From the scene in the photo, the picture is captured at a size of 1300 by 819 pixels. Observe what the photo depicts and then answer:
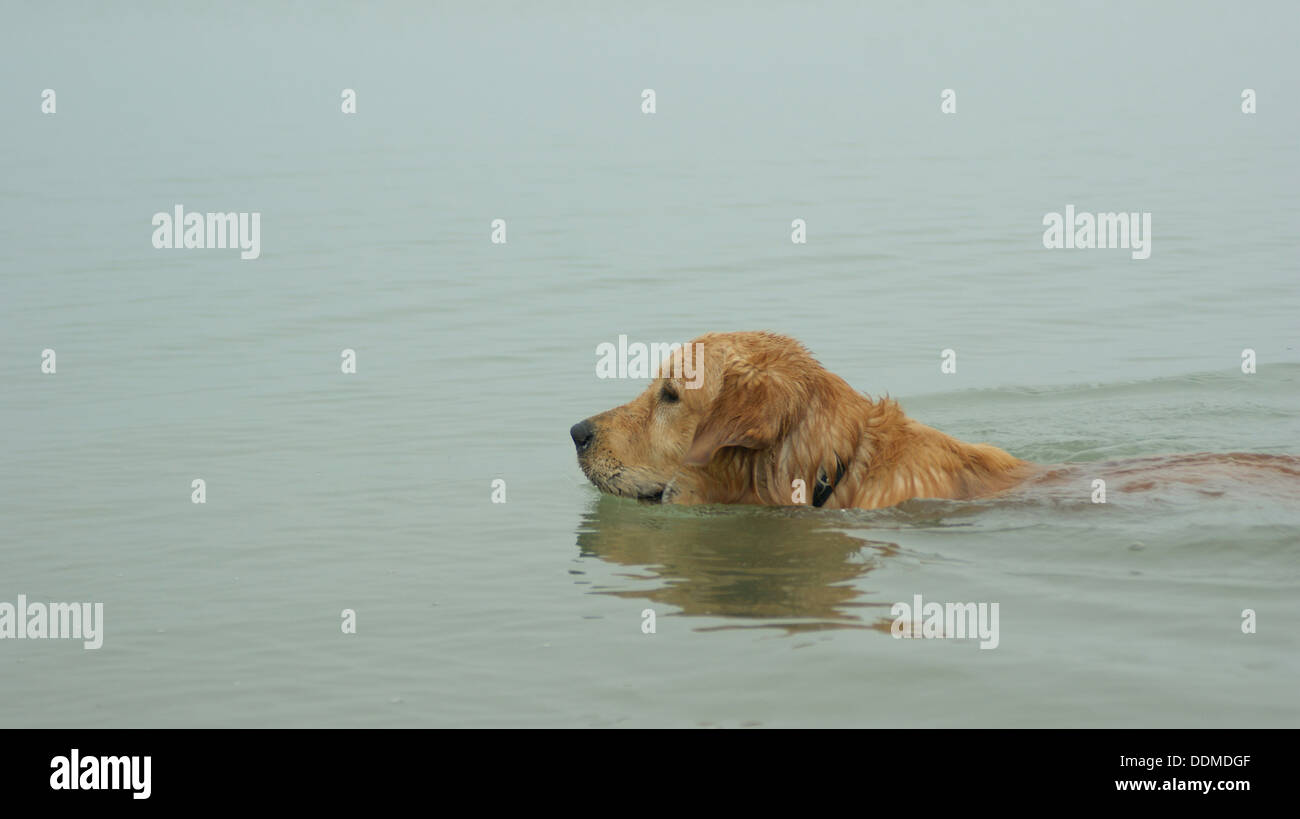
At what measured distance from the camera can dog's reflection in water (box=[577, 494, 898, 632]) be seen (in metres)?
8.32

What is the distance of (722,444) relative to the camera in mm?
8992

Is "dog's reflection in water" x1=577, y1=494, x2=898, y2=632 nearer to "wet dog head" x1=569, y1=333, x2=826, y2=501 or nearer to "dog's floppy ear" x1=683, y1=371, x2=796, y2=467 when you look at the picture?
"wet dog head" x1=569, y1=333, x2=826, y2=501

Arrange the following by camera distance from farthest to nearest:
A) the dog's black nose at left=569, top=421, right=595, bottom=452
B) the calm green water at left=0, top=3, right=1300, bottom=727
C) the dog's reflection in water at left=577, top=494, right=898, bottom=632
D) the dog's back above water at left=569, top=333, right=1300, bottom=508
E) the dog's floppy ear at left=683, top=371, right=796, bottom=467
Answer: the dog's black nose at left=569, top=421, right=595, bottom=452, the dog's back above water at left=569, top=333, right=1300, bottom=508, the dog's floppy ear at left=683, top=371, right=796, bottom=467, the dog's reflection in water at left=577, top=494, right=898, bottom=632, the calm green water at left=0, top=3, right=1300, bottom=727

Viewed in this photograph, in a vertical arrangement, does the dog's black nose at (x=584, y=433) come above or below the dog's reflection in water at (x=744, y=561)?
above

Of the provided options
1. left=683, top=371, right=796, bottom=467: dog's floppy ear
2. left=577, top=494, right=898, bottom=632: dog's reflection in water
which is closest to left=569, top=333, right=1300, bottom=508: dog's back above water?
left=683, top=371, right=796, bottom=467: dog's floppy ear

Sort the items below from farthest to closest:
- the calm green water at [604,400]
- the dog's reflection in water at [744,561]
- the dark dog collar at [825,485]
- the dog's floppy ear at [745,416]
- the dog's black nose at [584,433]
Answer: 1. the dog's black nose at [584,433]
2. the dark dog collar at [825,485]
3. the dog's floppy ear at [745,416]
4. the dog's reflection in water at [744,561]
5. the calm green water at [604,400]

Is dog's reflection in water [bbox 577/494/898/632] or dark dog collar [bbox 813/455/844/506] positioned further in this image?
dark dog collar [bbox 813/455/844/506]

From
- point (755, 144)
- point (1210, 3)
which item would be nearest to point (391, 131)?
point (755, 144)

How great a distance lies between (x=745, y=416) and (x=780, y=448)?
367 millimetres

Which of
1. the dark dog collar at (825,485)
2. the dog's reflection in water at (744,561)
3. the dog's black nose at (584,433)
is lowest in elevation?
the dog's reflection in water at (744,561)

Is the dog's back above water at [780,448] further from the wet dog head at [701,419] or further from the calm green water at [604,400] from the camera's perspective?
the calm green water at [604,400]

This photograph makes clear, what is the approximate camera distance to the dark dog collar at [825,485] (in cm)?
921

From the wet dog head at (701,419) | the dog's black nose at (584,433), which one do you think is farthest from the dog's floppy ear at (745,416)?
the dog's black nose at (584,433)

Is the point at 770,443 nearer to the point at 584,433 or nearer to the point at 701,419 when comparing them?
the point at 701,419
